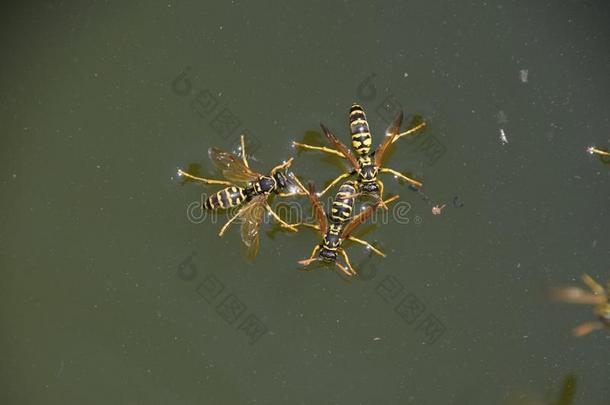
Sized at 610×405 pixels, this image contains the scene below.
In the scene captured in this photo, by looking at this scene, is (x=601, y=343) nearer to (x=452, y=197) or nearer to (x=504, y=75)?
(x=452, y=197)

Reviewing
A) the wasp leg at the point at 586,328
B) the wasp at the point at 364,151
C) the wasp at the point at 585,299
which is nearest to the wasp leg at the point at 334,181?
the wasp at the point at 364,151

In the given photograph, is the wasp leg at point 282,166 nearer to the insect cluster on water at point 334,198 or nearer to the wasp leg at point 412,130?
the insect cluster on water at point 334,198

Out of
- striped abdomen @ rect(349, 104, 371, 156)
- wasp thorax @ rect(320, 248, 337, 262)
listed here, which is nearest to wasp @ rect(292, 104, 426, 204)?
striped abdomen @ rect(349, 104, 371, 156)

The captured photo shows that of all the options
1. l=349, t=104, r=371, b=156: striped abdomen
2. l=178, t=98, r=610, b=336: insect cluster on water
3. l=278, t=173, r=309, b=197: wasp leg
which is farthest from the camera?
l=278, t=173, r=309, b=197: wasp leg

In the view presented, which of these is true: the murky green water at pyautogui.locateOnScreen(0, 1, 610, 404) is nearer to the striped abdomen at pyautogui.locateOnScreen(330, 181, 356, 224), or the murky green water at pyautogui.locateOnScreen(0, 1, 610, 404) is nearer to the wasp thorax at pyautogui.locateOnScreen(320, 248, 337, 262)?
the wasp thorax at pyautogui.locateOnScreen(320, 248, 337, 262)

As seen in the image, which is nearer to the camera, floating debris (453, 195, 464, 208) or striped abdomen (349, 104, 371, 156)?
striped abdomen (349, 104, 371, 156)

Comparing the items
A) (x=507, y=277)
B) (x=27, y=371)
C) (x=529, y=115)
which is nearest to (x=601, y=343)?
(x=507, y=277)

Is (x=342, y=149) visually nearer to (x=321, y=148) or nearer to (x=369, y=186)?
(x=321, y=148)
